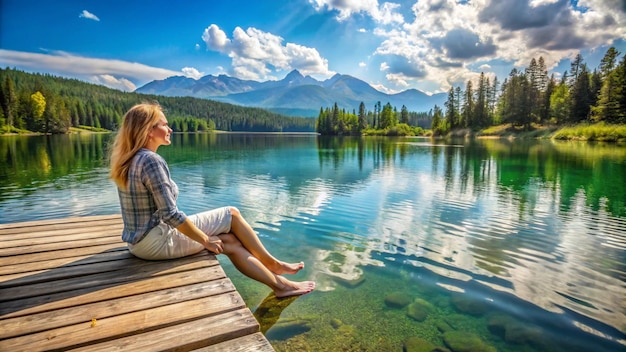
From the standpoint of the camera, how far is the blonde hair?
13.6ft

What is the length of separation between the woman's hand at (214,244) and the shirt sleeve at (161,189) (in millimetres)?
562

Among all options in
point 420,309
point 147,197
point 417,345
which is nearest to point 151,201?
point 147,197

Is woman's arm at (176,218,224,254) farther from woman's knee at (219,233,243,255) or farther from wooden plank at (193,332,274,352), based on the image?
wooden plank at (193,332,274,352)

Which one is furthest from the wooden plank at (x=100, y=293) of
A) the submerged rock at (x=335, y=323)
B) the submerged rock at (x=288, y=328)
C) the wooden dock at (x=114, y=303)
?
the submerged rock at (x=335, y=323)

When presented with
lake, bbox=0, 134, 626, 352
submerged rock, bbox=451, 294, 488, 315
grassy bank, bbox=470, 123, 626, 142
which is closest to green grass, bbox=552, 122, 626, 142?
grassy bank, bbox=470, 123, 626, 142

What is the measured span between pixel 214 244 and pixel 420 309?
11.9ft

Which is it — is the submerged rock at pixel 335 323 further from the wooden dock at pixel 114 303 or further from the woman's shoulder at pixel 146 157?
the woman's shoulder at pixel 146 157

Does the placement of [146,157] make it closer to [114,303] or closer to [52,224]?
[114,303]

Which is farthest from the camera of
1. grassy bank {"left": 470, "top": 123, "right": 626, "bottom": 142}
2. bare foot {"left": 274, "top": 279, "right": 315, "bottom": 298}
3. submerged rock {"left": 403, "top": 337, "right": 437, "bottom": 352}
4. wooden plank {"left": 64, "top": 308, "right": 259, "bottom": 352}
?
grassy bank {"left": 470, "top": 123, "right": 626, "bottom": 142}

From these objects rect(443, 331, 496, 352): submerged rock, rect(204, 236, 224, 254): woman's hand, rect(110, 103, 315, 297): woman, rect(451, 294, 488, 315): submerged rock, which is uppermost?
rect(110, 103, 315, 297): woman

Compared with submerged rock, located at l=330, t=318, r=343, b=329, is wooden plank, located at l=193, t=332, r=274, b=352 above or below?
above

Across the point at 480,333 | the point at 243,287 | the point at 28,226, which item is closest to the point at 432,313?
the point at 480,333

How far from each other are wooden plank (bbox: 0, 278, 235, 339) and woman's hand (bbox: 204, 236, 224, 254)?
0.72m

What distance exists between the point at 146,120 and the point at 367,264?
214 inches
